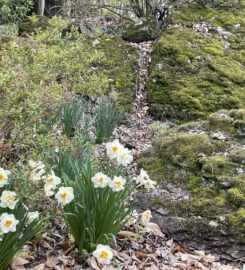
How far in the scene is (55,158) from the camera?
2.62 m

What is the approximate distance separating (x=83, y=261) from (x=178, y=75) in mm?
4064

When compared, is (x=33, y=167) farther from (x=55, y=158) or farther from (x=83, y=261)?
(x=83, y=261)

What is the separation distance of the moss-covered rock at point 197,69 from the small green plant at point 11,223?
12.4 ft

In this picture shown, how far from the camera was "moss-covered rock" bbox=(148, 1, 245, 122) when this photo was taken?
18.2 feet

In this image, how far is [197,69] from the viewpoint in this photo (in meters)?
6.00

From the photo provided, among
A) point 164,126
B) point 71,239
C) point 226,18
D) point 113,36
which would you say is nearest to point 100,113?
point 164,126

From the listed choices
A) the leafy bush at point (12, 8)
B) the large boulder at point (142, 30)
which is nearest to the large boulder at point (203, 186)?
the leafy bush at point (12, 8)

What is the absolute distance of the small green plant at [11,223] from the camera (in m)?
1.78

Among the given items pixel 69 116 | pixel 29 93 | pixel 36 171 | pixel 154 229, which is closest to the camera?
pixel 36 171

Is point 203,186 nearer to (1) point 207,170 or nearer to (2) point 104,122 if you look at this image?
(1) point 207,170

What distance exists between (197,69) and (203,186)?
3140mm

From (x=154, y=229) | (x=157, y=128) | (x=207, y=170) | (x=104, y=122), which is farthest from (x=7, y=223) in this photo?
(x=157, y=128)

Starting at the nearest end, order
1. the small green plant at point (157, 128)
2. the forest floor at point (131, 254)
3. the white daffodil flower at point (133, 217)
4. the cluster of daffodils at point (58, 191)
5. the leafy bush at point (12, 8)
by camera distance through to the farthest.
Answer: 1. the cluster of daffodils at point (58, 191)
2. the forest floor at point (131, 254)
3. the white daffodil flower at point (133, 217)
4. the leafy bush at point (12, 8)
5. the small green plant at point (157, 128)

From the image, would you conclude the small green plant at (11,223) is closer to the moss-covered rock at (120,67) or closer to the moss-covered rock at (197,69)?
the moss-covered rock at (120,67)
